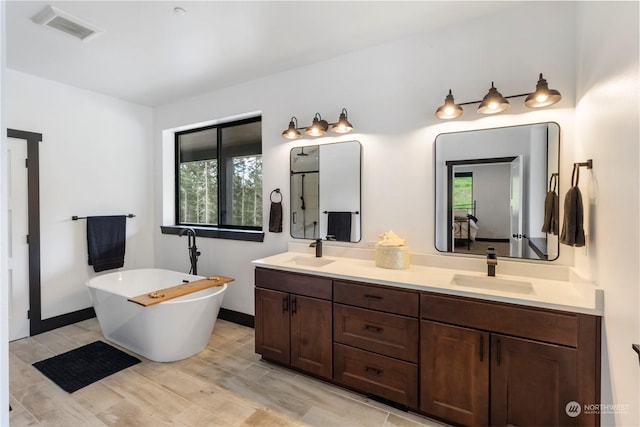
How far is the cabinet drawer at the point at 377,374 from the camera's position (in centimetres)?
193

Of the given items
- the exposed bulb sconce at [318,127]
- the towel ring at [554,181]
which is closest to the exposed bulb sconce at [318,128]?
the exposed bulb sconce at [318,127]

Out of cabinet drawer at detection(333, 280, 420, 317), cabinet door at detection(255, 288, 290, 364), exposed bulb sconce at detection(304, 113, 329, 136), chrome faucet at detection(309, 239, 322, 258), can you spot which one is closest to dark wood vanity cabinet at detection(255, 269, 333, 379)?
cabinet door at detection(255, 288, 290, 364)

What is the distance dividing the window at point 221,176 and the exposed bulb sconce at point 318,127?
74 cm

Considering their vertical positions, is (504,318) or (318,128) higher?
(318,128)

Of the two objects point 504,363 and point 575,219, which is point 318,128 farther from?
point 504,363

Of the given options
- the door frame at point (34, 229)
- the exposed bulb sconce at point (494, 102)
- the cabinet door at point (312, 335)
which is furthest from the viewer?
the door frame at point (34, 229)

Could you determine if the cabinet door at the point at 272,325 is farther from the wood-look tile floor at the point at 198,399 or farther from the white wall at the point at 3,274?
the white wall at the point at 3,274

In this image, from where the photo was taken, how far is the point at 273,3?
2014 mm

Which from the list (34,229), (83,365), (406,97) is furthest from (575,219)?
(34,229)

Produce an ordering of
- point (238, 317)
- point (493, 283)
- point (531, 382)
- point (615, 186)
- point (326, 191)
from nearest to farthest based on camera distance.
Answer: point (615, 186)
point (531, 382)
point (493, 283)
point (326, 191)
point (238, 317)

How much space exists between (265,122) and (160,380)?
2542mm

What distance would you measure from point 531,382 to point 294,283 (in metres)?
1.58

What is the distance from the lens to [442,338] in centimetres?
182

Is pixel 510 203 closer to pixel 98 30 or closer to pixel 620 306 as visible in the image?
pixel 620 306
